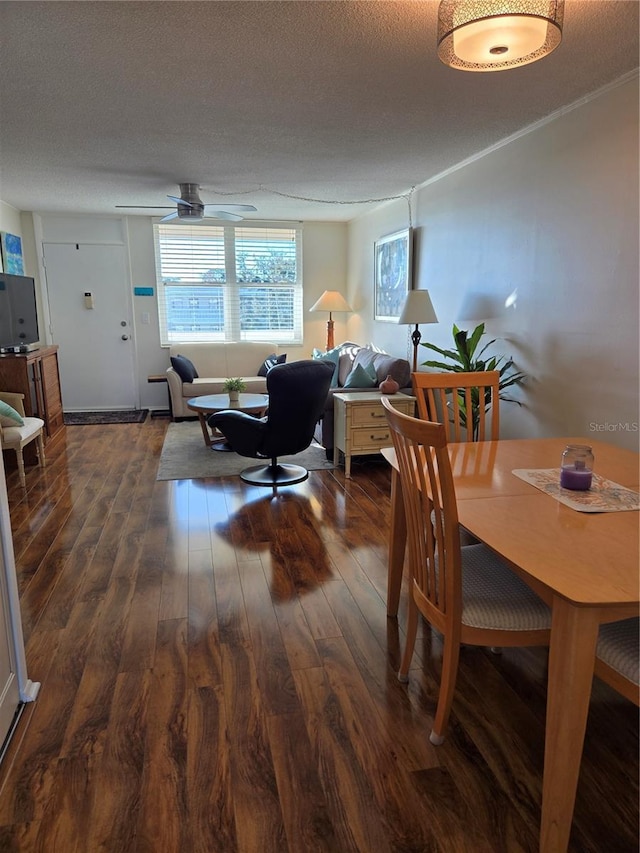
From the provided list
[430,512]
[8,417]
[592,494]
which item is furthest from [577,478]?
[8,417]

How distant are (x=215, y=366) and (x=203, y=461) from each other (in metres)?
2.40

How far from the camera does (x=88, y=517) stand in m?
3.46

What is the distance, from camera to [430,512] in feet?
5.36

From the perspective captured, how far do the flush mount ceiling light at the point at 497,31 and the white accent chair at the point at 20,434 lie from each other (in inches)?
140

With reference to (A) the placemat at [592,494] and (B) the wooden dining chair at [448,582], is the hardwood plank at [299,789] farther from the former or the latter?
(A) the placemat at [592,494]

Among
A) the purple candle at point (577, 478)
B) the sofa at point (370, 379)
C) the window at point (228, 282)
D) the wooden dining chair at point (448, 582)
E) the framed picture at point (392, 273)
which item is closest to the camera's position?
the wooden dining chair at point (448, 582)

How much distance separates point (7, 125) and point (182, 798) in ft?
11.8

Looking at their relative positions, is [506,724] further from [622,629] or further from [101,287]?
[101,287]

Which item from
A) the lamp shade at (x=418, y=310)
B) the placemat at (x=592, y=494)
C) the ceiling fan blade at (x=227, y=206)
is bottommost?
the placemat at (x=592, y=494)

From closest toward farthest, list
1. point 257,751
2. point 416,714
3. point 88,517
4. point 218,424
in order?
point 257,751 < point 416,714 < point 88,517 < point 218,424

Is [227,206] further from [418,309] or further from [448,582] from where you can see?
[448,582]

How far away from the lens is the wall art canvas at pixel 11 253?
5598 millimetres

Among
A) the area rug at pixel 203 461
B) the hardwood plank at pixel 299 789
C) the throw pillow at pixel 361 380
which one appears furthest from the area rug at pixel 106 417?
the hardwood plank at pixel 299 789

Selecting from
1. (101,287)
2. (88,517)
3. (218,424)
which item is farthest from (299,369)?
(101,287)
